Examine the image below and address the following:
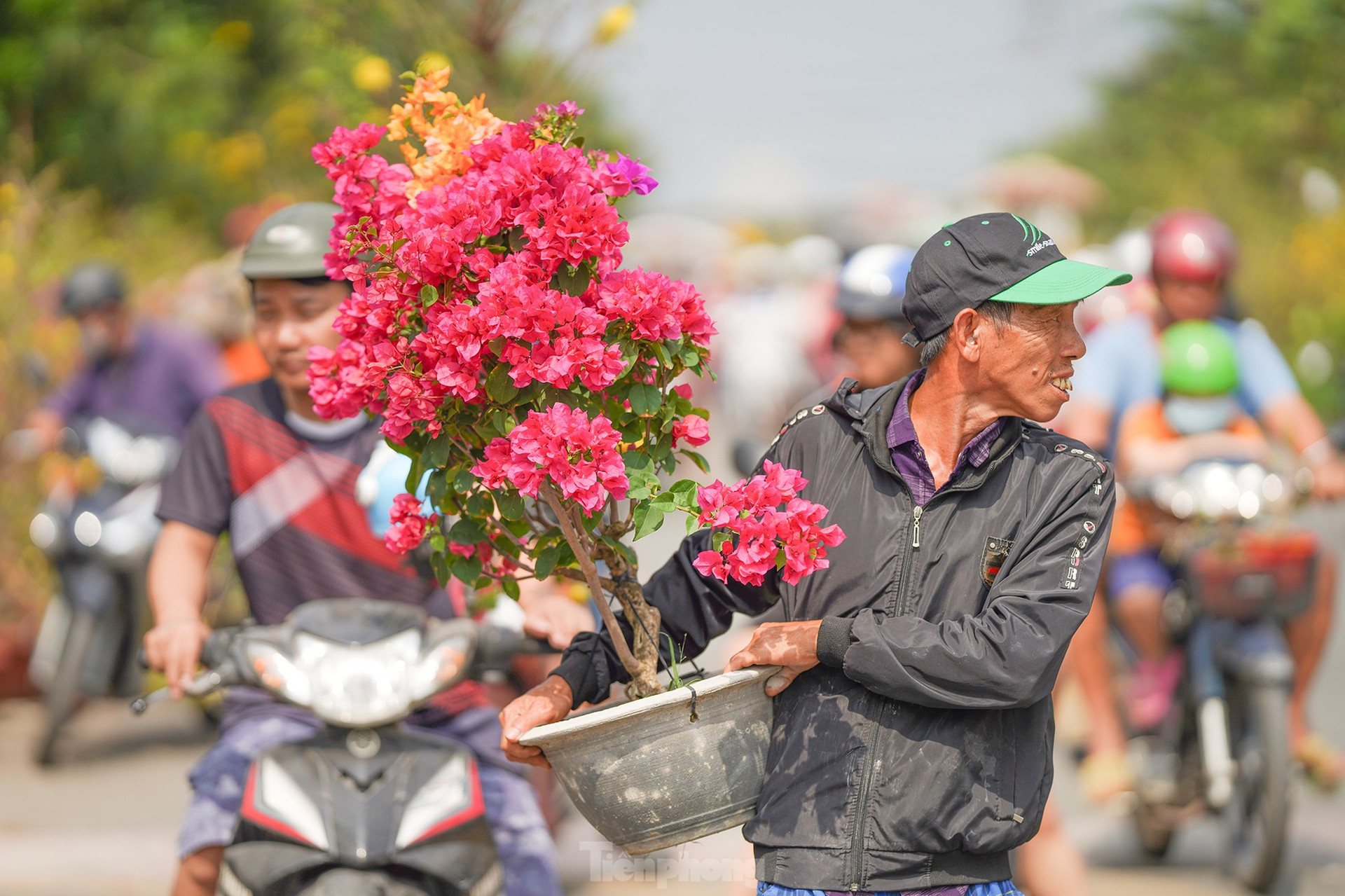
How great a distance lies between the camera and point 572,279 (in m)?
2.49

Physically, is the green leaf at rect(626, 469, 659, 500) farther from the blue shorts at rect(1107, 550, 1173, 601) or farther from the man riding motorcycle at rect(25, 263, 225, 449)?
the man riding motorcycle at rect(25, 263, 225, 449)

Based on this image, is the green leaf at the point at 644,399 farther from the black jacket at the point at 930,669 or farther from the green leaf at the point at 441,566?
the green leaf at the point at 441,566

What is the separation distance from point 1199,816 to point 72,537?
499 centimetres

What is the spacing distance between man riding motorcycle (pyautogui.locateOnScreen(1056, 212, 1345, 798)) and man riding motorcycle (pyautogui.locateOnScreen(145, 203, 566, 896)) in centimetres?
298

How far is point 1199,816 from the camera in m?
5.70

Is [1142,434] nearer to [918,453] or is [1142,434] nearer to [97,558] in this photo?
[918,453]

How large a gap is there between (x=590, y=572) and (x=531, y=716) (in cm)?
25

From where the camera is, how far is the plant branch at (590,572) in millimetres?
2498

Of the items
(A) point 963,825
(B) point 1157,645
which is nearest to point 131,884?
(B) point 1157,645

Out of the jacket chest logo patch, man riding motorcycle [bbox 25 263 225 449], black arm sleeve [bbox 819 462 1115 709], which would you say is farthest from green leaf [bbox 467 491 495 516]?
man riding motorcycle [bbox 25 263 225 449]

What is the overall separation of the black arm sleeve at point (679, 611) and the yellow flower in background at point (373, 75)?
371 cm

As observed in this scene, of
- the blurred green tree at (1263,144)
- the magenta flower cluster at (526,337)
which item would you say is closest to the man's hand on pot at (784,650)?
the magenta flower cluster at (526,337)

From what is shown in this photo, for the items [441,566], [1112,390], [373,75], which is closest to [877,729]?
[441,566]

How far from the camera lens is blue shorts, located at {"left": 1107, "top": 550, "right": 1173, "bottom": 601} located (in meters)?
5.86
